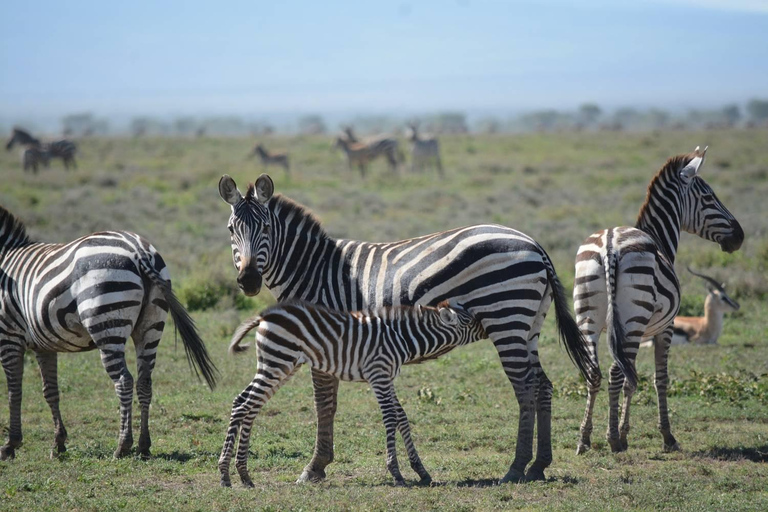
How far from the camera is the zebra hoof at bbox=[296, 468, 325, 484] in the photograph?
6921 mm

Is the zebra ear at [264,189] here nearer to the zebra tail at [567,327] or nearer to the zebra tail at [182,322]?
the zebra tail at [182,322]

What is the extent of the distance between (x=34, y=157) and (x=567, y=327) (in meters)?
32.2

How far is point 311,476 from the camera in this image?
22.9 feet

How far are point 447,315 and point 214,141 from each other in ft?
171

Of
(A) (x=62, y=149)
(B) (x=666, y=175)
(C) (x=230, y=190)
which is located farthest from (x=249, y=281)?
(A) (x=62, y=149)

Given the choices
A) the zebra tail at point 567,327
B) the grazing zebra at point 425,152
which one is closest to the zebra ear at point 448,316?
the zebra tail at point 567,327

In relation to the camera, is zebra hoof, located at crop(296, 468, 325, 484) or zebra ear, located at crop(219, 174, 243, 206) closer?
zebra hoof, located at crop(296, 468, 325, 484)

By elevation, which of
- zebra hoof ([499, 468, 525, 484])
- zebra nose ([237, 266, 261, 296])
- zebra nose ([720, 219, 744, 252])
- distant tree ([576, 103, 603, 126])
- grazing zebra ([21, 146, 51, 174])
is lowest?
zebra hoof ([499, 468, 525, 484])

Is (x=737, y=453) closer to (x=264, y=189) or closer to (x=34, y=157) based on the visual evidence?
(x=264, y=189)

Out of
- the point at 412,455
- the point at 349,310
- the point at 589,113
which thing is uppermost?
the point at 589,113

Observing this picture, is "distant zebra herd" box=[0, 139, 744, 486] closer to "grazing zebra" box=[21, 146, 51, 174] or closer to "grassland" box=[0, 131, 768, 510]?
"grassland" box=[0, 131, 768, 510]

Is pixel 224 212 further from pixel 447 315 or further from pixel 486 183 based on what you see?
pixel 447 315

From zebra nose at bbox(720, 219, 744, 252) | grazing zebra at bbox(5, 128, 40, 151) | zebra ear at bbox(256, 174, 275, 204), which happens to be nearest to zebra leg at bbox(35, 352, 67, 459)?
zebra ear at bbox(256, 174, 275, 204)

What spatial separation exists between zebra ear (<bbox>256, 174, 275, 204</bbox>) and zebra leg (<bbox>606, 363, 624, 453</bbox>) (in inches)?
149
